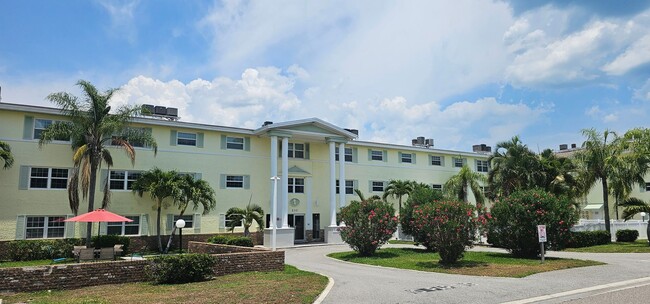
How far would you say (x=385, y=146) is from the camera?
4209cm

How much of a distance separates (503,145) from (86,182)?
27819mm

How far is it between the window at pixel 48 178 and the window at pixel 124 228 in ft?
11.7

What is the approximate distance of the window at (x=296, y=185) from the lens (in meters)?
37.2

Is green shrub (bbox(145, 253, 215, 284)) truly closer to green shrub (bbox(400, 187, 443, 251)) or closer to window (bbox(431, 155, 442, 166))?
green shrub (bbox(400, 187, 443, 251))

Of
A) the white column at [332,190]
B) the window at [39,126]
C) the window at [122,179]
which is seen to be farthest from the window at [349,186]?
the window at [39,126]

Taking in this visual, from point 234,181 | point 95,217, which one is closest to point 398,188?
point 234,181

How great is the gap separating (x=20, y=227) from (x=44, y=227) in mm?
1176

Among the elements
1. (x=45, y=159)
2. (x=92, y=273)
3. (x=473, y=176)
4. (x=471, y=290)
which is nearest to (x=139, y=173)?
(x=45, y=159)

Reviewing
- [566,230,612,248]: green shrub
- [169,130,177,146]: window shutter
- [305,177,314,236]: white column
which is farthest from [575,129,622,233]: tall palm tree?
[169,130,177,146]: window shutter

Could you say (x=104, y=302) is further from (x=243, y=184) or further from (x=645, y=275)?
(x=243, y=184)

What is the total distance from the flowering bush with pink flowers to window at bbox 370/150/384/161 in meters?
17.7

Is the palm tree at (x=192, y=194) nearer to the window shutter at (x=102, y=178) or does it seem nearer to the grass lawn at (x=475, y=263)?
the window shutter at (x=102, y=178)

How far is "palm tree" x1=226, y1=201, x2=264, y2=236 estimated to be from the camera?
31.4m

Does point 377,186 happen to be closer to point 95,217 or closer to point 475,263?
point 475,263
